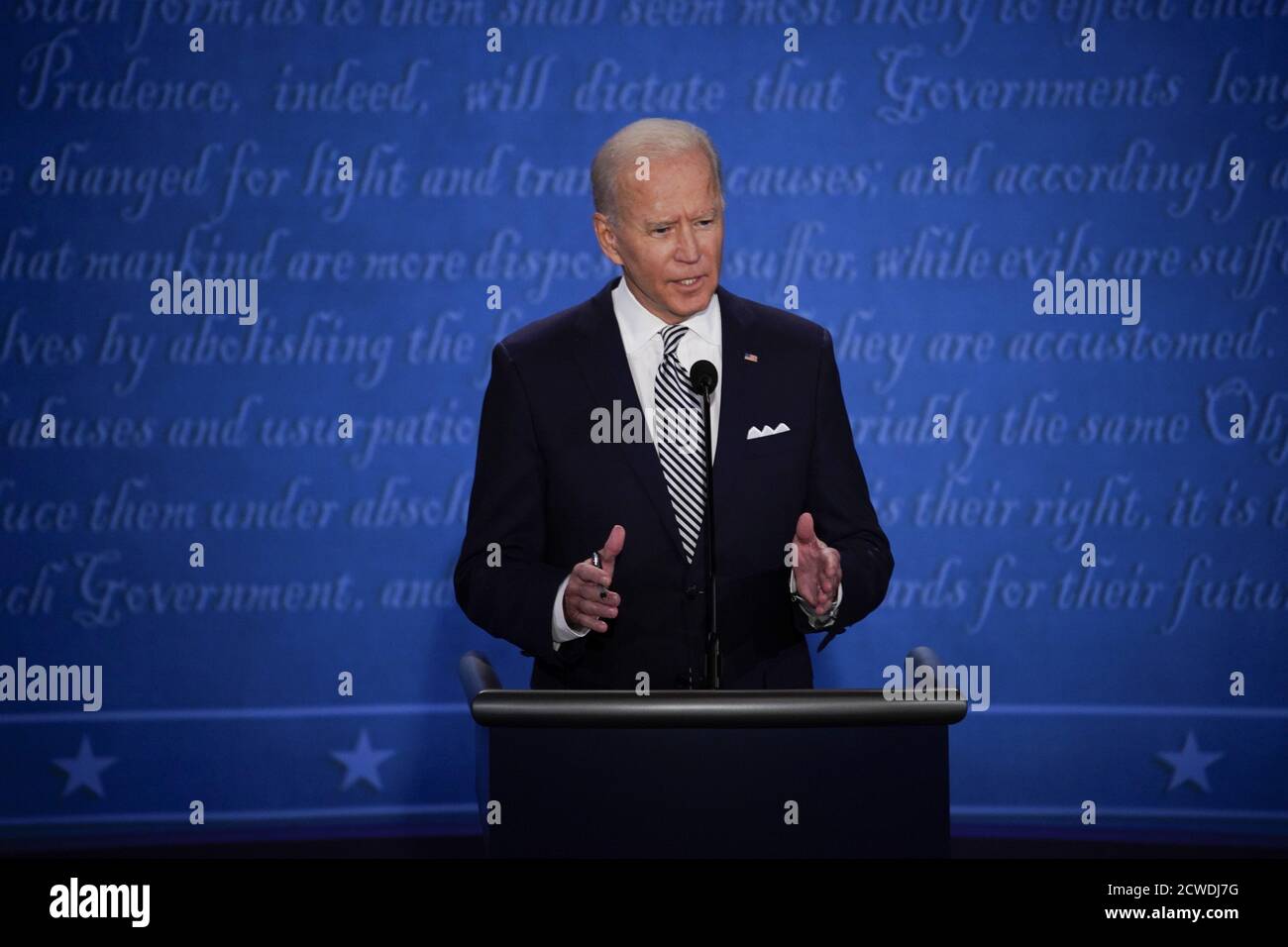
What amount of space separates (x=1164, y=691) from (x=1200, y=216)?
1483 millimetres

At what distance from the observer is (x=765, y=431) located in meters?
2.77

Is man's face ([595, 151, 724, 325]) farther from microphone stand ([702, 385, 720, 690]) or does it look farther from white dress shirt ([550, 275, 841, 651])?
microphone stand ([702, 385, 720, 690])

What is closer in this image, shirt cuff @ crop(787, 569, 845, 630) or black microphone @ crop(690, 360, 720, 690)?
black microphone @ crop(690, 360, 720, 690)

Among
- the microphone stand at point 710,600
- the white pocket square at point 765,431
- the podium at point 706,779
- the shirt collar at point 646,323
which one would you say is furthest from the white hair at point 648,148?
the podium at point 706,779

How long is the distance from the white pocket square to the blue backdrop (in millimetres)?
1865

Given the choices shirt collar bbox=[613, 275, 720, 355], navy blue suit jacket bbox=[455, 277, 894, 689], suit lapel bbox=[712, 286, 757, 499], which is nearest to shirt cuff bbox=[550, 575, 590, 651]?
navy blue suit jacket bbox=[455, 277, 894, 689]

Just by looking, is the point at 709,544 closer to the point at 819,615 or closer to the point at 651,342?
the point at 819,615

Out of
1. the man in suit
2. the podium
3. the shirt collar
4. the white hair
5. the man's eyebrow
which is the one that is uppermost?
the white hair

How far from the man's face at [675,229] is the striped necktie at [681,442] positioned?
0.44 feet

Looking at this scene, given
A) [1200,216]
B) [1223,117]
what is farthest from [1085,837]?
[1223,117]

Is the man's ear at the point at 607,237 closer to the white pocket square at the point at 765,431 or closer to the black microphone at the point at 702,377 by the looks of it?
the white pocket square at the point at 765,431

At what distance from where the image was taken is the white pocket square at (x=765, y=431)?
275 centimetres

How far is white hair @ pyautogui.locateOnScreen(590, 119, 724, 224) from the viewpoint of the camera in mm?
2742
